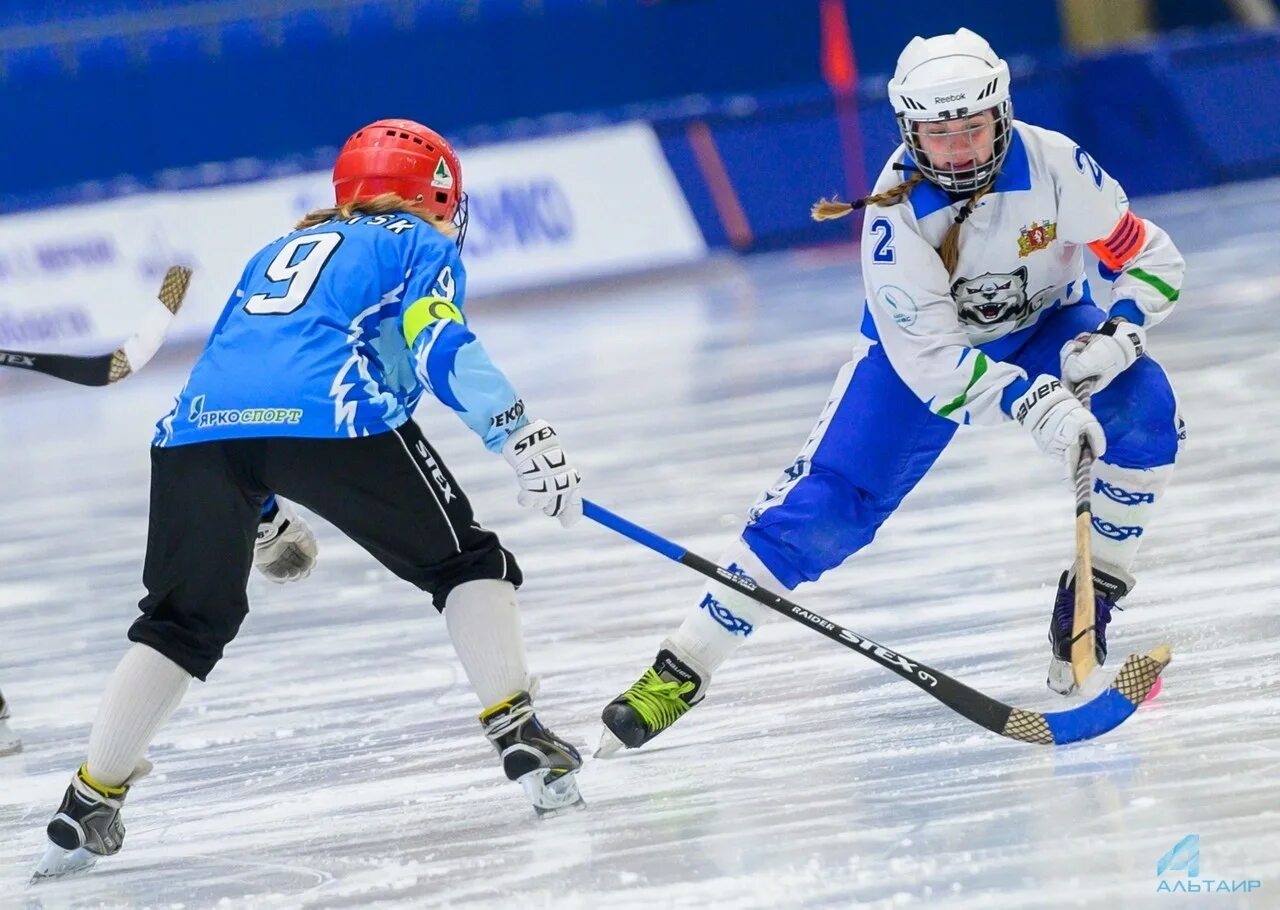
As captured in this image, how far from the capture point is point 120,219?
1094 centimetres

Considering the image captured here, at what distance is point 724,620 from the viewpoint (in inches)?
132

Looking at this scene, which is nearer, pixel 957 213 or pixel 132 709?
pixel 132 709

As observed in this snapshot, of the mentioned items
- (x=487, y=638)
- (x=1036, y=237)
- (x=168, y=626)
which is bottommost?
(x=487, y=638)

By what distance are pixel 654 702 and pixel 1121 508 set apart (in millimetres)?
947

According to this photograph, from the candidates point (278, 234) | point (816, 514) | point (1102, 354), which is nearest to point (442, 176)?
point (816, 514)

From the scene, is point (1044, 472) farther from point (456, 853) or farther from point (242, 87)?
point (242, 87)

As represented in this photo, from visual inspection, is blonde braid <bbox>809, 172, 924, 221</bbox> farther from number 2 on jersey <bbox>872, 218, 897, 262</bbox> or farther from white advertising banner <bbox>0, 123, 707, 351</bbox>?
white advertising banner <bbox>0, 123, 707, 351</bbox>

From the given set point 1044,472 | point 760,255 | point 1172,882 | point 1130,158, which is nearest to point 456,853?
point 1172,882

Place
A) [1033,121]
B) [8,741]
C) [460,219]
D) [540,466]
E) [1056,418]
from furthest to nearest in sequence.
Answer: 1. [1033,121]
2. [8,741]
3. [460,219]
4. [1056,418]
5. [540,466]

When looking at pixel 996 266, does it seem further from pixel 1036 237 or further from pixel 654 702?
pixel 654 702

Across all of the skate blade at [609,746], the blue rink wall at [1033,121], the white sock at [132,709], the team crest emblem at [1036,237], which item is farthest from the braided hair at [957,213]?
the blue rink wall at [1033,121]

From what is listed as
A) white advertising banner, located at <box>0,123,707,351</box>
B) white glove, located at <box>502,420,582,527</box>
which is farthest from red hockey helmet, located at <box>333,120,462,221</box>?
white advertising banner, located at <box>0,123,707,351</box>

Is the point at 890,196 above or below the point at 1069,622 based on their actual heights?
above

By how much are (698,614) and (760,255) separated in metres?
9.12
